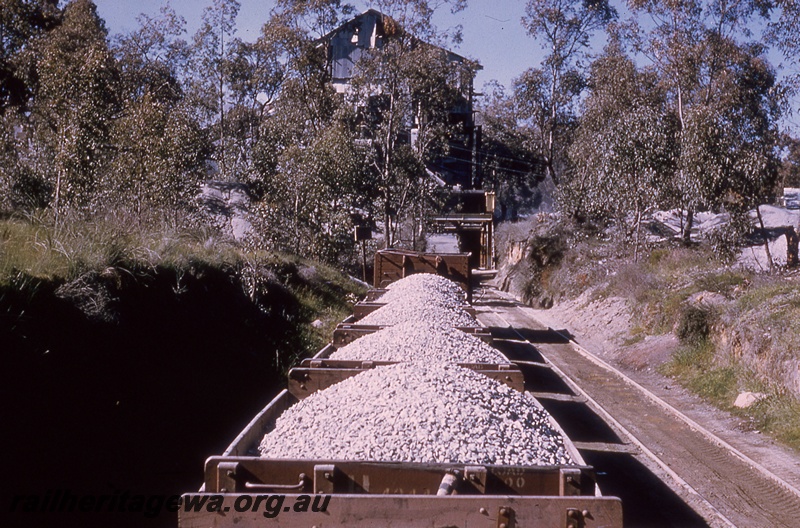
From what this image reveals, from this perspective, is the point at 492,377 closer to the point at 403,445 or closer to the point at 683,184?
the point at 403,445

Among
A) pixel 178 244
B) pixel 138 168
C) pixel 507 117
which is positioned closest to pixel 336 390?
pixel 178 244

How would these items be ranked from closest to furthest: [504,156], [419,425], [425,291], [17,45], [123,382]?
[419,425] → [123,382] → [425,291] → [17,45] → [504,156]

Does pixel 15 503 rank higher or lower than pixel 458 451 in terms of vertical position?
lower

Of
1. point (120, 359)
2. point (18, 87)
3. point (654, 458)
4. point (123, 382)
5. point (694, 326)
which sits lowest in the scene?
point (654, 458)

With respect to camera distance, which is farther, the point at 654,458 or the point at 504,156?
the point at 504,156

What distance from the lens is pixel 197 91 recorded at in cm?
3659

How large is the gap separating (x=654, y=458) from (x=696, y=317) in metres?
6.76

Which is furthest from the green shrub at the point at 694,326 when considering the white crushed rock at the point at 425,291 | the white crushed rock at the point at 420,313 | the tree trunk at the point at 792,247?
the tree trunk at the point at 792,247

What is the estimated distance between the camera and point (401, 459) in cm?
400

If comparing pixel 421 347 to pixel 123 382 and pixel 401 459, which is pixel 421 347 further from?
pixel 123 382

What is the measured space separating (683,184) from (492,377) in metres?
16.8

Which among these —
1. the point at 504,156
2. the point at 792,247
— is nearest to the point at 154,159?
the point at 792,247

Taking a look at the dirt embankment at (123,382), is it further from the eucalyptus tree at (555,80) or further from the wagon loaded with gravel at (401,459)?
the eucalyptus tree at (555,80)

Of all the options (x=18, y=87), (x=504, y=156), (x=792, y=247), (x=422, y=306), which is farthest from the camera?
(x=504, y=156)
